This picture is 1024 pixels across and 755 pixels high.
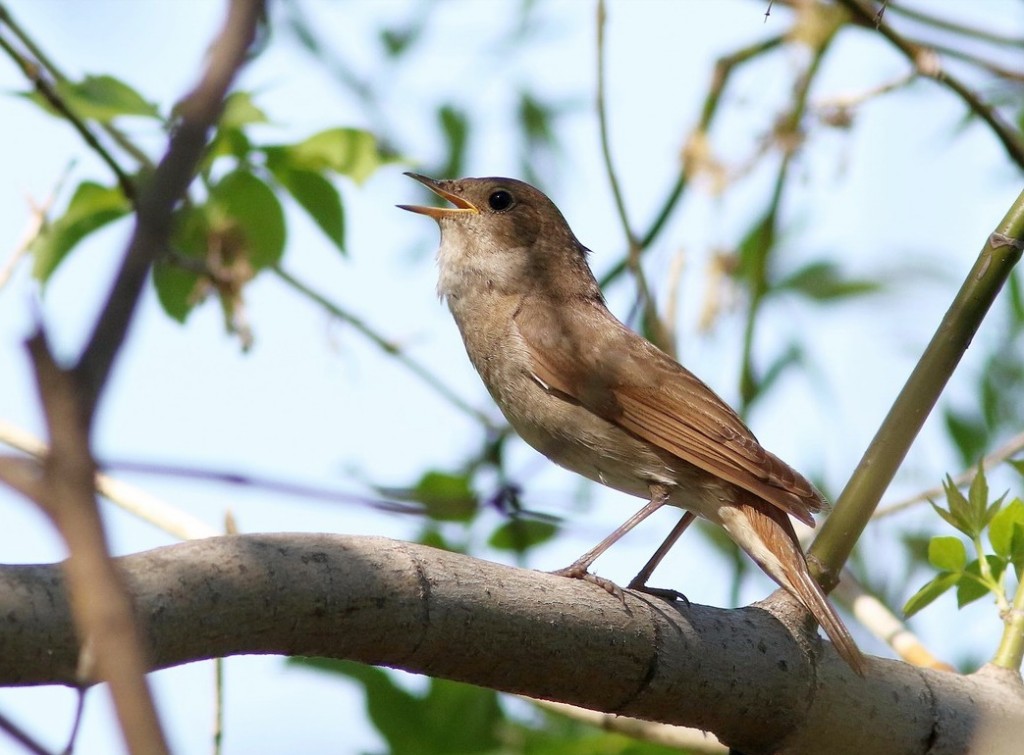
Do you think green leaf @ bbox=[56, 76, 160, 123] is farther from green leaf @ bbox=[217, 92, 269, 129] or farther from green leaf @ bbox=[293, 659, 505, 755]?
green leaf @ bbox=[293, 659, 505, 755]

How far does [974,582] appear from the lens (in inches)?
135

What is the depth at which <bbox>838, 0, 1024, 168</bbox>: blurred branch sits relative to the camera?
14.7 ft

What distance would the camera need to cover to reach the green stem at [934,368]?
337 cm

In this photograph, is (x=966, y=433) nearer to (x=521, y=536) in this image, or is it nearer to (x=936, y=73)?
(x=936, y=73)

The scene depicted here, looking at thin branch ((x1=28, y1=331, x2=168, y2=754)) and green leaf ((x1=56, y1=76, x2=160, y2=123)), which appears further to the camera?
green leaf ((x1=56, y1=76, x2=160, y2=123))

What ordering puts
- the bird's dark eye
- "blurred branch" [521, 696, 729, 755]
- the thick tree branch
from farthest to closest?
the bird's dark eye, "blurred branch" [521, 696, 729, 755], the thick tree branch

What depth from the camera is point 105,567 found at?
3.02 ft

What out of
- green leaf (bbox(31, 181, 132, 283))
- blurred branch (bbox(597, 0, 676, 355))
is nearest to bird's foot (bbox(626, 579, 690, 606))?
blurred branch (bbox(597, 0, 676, 355))

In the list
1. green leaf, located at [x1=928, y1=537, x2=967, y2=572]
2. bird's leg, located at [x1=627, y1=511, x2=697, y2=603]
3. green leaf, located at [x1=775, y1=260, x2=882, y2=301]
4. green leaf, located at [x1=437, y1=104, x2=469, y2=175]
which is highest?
green leaf, located at [x1=437, y1=104, x2=469, y2=175]

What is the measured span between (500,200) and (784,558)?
2.64m

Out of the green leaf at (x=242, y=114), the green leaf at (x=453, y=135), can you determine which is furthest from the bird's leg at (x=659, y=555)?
the green leaf at (x=453, y=135)

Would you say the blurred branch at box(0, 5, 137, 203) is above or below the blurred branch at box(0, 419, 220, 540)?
above

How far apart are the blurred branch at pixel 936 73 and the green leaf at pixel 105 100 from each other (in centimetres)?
Result: 245

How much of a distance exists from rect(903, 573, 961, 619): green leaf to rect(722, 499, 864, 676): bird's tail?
192mm
